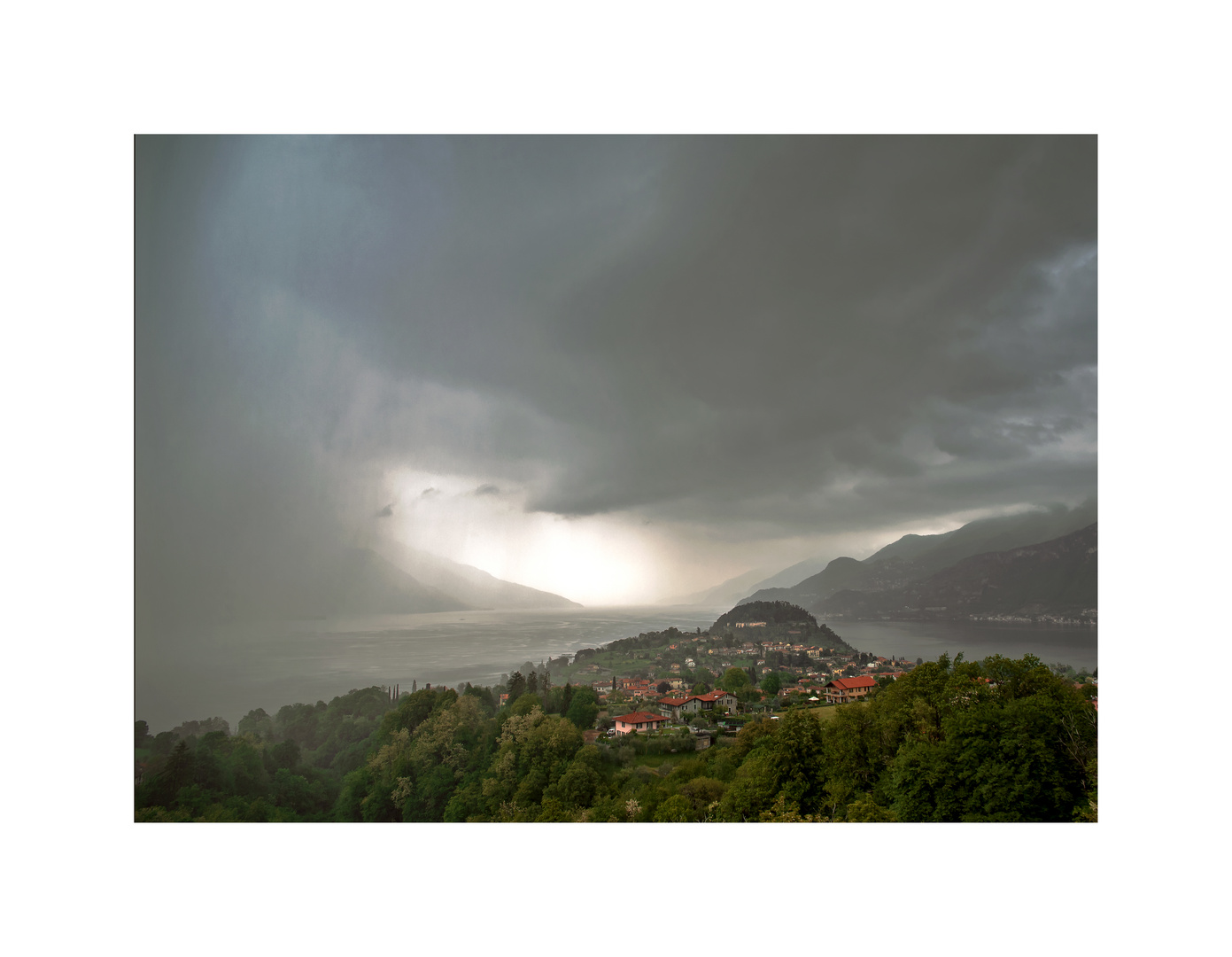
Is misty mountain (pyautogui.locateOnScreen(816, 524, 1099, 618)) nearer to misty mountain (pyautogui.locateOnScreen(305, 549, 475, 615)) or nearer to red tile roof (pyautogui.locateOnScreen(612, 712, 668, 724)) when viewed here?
red tile roof (pyautogui.locateOnScreen(612, 712, 668, 724))

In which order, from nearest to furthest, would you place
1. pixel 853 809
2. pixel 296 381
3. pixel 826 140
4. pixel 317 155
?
pixel 853 809, pixel 826 140, pixel 317 155, pixel 296 381

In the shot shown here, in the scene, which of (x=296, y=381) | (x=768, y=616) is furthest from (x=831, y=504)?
(x=296, y=381)

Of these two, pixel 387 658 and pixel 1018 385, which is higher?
pixel 1018 385

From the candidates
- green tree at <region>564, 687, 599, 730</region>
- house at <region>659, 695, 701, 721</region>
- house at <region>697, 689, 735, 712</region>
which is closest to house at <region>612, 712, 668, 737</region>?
house at <region>659, 695, 701, 721</region>

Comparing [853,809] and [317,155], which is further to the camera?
[317,155]

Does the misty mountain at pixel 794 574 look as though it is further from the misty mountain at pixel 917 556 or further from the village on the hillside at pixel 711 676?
the village on the hillside at pixel 711 676

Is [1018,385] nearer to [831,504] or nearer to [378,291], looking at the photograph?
[831,504]

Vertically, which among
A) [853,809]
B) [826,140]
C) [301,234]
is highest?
[826,140]

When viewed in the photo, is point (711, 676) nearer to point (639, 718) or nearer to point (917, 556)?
point (639, 718)
